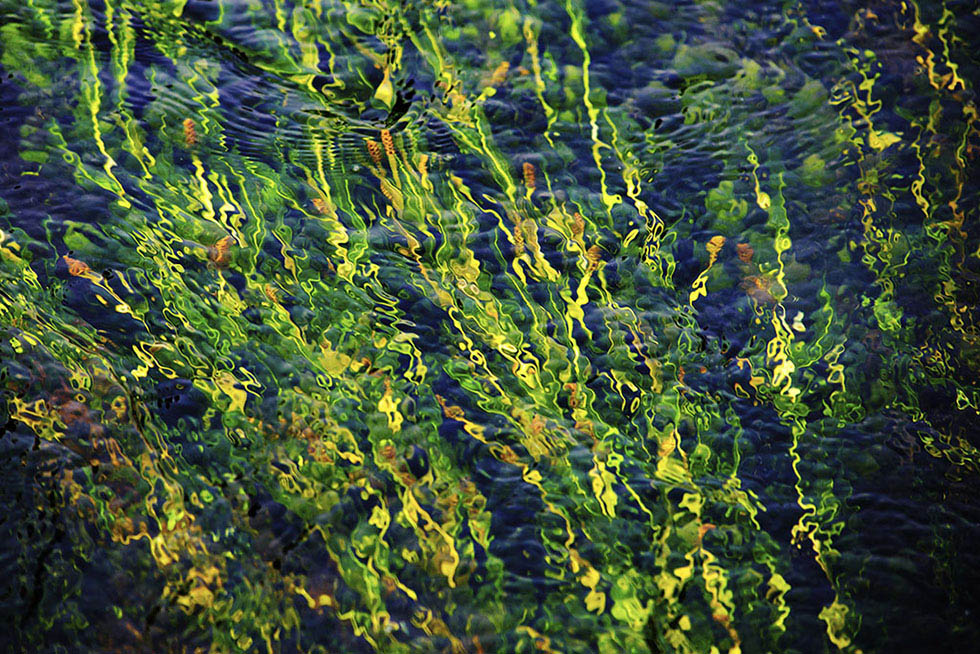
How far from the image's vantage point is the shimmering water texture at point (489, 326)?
1.21 m

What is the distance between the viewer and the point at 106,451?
126 centimetres

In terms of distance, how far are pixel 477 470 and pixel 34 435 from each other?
0.69m

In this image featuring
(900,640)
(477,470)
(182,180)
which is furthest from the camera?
(182,180)

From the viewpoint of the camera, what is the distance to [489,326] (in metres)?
1.42

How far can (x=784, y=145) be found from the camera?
1512mm

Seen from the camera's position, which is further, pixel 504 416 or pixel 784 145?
pixel 784 145

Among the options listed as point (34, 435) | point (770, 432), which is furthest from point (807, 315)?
point (34, 435)

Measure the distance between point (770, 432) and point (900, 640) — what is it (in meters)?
0.35

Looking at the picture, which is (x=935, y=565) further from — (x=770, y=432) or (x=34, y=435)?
(x=34, y=435)

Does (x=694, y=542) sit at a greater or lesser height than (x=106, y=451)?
lesser

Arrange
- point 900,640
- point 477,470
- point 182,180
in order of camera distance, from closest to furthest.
→ point 900,640
point 477,470
point 182,180

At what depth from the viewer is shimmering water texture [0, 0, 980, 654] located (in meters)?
1.21

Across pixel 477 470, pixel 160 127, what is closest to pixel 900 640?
pixel 477 470

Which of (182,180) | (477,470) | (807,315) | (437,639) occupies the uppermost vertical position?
(182,180)
